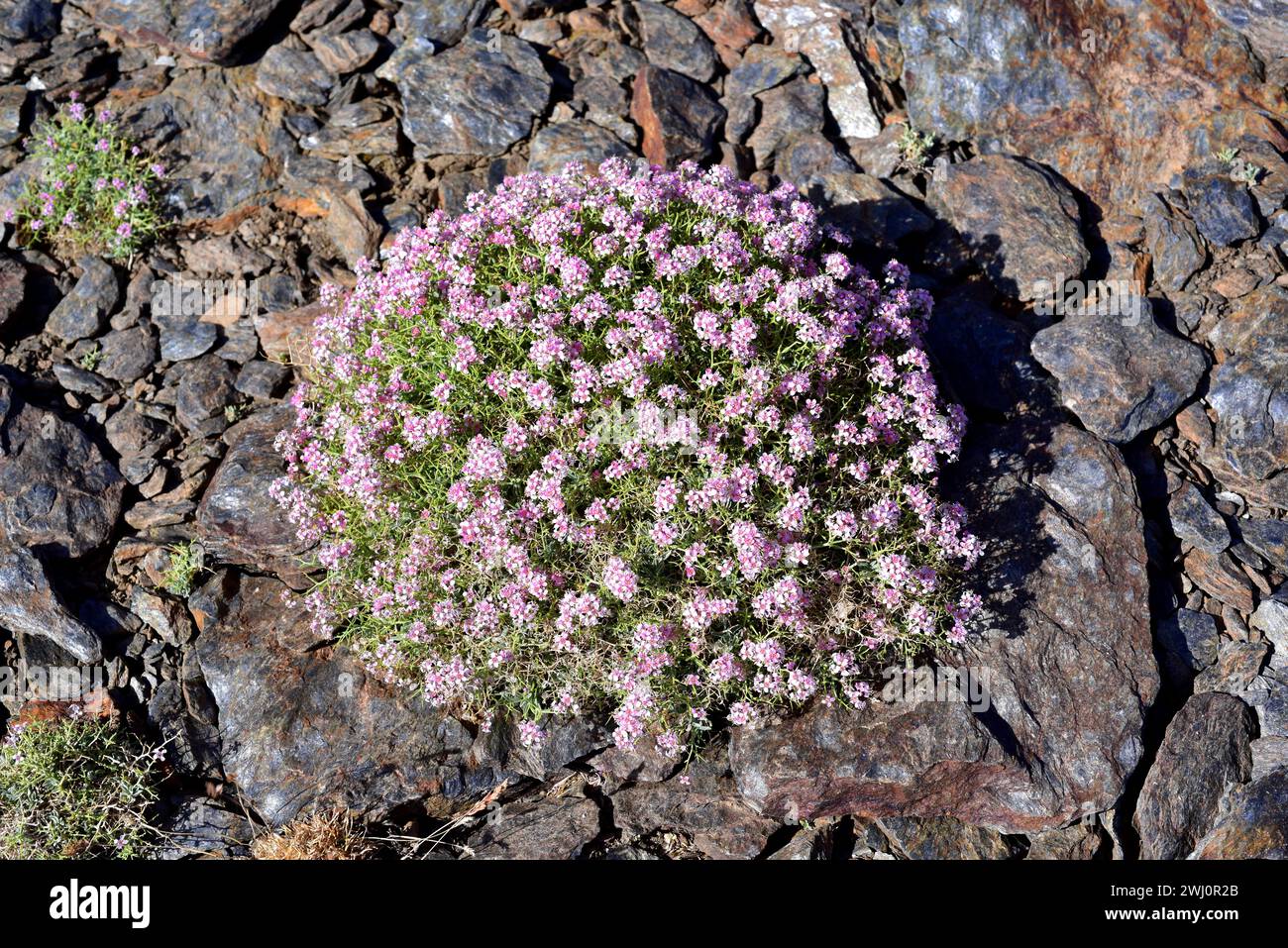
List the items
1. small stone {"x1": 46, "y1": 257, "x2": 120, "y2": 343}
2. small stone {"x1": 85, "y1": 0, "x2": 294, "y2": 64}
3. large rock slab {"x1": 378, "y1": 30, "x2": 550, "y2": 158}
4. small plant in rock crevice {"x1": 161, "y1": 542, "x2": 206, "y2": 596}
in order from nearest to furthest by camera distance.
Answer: small plant in rock crevice {"x1": 161, "y1": 542, "x2": 206, "y2": 596}
small stone {"x1": 46, "y1": 257, "x2": 120, "y2": 343}
large rock slab {"x1": 378, "y1": 30, "x2": 550, "y2": 158}
small stone {"x1": 85, "y1": 0, "x2": 294, "y2": 64}

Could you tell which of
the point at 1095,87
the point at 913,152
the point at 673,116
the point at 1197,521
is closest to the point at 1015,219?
the point at 913,152

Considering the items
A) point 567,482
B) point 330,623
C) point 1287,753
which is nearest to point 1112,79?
point 1287,753

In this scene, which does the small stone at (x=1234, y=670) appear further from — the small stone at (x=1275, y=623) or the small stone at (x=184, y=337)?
the small stone at (x=184, y=337)

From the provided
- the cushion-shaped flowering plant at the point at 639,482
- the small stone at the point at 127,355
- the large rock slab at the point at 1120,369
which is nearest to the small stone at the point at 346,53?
the small stone at the point at 127,355

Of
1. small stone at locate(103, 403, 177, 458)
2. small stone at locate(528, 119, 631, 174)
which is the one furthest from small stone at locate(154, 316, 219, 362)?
small stone at locate(528, 119, 631, 174)

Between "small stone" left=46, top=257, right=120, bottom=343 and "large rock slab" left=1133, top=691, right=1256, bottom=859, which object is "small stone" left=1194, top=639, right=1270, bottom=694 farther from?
"small stone" left=46, top=257, right=120, bottom=343

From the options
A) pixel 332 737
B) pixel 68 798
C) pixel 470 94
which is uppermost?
pixel 470 94

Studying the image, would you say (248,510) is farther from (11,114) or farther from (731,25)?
(731,25)
